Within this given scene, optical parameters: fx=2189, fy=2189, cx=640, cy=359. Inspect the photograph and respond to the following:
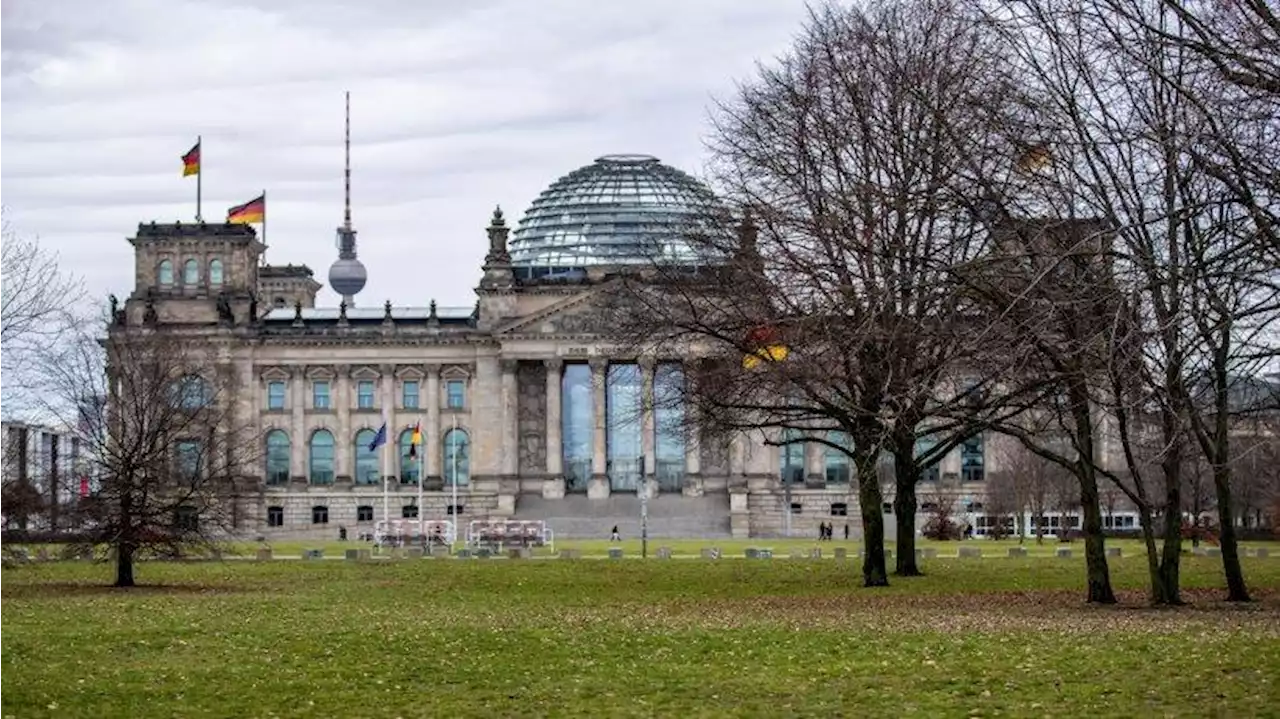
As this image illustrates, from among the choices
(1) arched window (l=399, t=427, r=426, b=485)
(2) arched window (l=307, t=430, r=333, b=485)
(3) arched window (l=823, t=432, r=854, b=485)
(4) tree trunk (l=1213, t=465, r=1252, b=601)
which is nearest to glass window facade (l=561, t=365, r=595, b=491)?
(1) arched window (l=399, t=427, r=426, b=485)

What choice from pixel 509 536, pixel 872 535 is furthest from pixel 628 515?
pixel 872 535

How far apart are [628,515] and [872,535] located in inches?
3365

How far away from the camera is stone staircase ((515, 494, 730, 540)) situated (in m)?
139

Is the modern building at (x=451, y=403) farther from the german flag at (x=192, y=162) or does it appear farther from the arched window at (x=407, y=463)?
the german flag at (x=192, y=162)

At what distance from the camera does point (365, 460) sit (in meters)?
156

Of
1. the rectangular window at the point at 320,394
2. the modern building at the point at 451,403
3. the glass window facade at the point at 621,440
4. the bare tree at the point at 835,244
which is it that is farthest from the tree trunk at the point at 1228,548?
the rectangular window at the point at 320,394

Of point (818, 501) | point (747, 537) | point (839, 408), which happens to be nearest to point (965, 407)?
point (839, 408)

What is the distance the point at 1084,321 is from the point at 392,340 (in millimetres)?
120896

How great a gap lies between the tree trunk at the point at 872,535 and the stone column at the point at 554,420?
91979 millimetres

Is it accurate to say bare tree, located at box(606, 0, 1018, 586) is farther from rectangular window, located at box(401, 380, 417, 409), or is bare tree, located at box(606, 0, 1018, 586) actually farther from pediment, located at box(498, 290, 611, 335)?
rectangular window, located at box(401, 380, 417, 409)

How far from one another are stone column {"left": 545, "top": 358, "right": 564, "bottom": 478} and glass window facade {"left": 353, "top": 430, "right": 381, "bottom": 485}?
1259 centimetres

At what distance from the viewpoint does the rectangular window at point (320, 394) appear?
Result: 157250 mm

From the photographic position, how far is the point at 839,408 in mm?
58562

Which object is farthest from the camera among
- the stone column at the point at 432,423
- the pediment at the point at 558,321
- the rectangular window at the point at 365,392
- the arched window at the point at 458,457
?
the rectangular window at the point at 365,392
